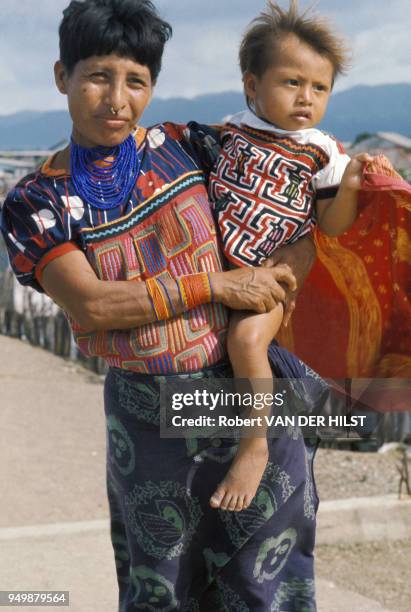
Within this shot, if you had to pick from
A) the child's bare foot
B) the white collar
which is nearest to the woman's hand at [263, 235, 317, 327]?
the white collar

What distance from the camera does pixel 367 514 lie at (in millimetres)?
5020

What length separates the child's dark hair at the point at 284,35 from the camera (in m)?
2.35

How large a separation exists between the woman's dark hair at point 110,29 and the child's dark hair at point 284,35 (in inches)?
12.5

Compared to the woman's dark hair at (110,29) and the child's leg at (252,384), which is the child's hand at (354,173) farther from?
the woman's dark hair at (110,29)

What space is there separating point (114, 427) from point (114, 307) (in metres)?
0.39

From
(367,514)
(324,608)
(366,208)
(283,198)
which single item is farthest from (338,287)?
(367,514)

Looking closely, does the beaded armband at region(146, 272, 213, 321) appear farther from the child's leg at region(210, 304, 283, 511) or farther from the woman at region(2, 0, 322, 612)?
the child's leg at region(210, 304, 283, 511)

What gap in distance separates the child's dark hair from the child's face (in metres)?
0.02

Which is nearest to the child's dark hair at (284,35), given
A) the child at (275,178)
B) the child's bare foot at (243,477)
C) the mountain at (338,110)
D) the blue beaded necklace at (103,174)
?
the child at (275,178)

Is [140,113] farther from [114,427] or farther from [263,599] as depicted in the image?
[263,599]

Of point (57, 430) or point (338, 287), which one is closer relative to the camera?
point (338, 287)

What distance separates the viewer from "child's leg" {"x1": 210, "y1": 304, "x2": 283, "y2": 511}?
2225 millimetres

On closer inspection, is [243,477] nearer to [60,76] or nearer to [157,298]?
[157,298]

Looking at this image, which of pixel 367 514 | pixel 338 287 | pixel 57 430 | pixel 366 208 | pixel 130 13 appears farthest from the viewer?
pixel 57 430
